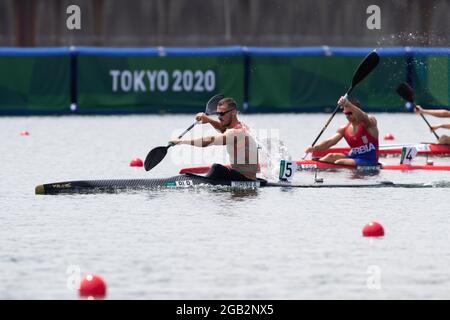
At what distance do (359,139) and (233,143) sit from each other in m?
4.18

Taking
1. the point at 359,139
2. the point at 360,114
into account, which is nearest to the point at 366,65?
the point at 360,114

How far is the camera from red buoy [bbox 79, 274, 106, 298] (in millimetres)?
11867

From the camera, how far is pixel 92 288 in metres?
11.9

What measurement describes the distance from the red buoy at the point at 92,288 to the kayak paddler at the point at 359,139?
1153 centimetres

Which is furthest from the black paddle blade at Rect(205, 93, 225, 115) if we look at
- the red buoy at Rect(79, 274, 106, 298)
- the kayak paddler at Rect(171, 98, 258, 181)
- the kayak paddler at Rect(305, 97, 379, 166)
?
the red buoy at Rect(79, 274, 106, 298)

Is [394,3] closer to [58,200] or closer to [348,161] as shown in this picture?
[348,161]

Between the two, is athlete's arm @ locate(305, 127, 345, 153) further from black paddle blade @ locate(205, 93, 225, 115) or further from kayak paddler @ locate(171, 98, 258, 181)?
kayak paddler @ locate(171, 98, 258, 181)

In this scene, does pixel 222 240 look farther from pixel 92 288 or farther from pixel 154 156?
pixel 154 156

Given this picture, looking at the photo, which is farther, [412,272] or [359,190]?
[359,190]

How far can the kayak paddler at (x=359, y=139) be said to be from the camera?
2328cm

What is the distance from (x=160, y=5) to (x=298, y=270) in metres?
32.5

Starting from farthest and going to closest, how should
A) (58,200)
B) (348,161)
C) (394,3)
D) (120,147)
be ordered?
(394,3), (120,147), (348,161), (58,200)

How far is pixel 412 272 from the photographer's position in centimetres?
1309
